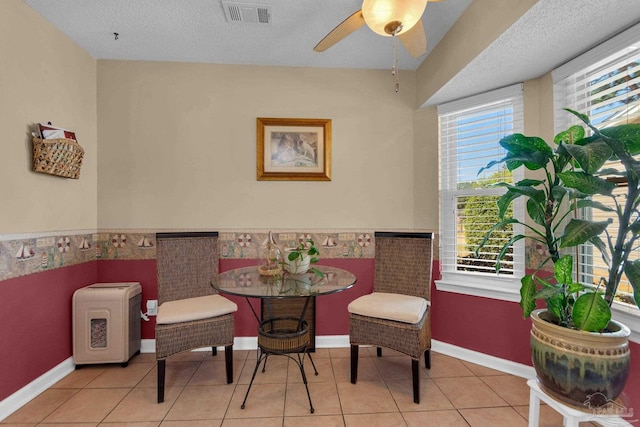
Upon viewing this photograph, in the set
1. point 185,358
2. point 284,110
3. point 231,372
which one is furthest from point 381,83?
point 185,358

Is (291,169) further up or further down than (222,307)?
further up

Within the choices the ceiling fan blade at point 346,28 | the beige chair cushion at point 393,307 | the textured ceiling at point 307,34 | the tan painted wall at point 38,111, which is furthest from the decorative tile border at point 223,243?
the ceiling fan blade at point 346,28

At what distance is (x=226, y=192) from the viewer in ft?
9.33

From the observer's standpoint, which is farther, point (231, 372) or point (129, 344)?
point (129, 344)

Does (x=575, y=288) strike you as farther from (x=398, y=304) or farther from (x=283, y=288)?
(x=283, y=288)

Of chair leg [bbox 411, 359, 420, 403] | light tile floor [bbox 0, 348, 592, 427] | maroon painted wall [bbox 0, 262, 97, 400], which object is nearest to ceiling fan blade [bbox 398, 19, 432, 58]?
chair leg [bbox 411, 359, 420, 403]

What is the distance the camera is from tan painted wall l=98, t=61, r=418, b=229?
110 inches

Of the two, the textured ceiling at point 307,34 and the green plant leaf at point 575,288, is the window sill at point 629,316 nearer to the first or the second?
the green plant leaf at point 575,288

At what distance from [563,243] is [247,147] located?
8.25 feet

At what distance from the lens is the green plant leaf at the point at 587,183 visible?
1397 mm

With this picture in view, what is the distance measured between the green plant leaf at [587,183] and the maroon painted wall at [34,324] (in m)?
3.42

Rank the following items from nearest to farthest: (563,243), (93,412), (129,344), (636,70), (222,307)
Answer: (563,243), (636,70), (93,412), (222,307), (129,344)

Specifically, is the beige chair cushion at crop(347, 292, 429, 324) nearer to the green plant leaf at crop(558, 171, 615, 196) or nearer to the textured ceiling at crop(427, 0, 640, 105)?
the green plant leaf at crop(558, 171, 615, 196)

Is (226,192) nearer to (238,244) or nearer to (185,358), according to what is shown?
(238,244)
